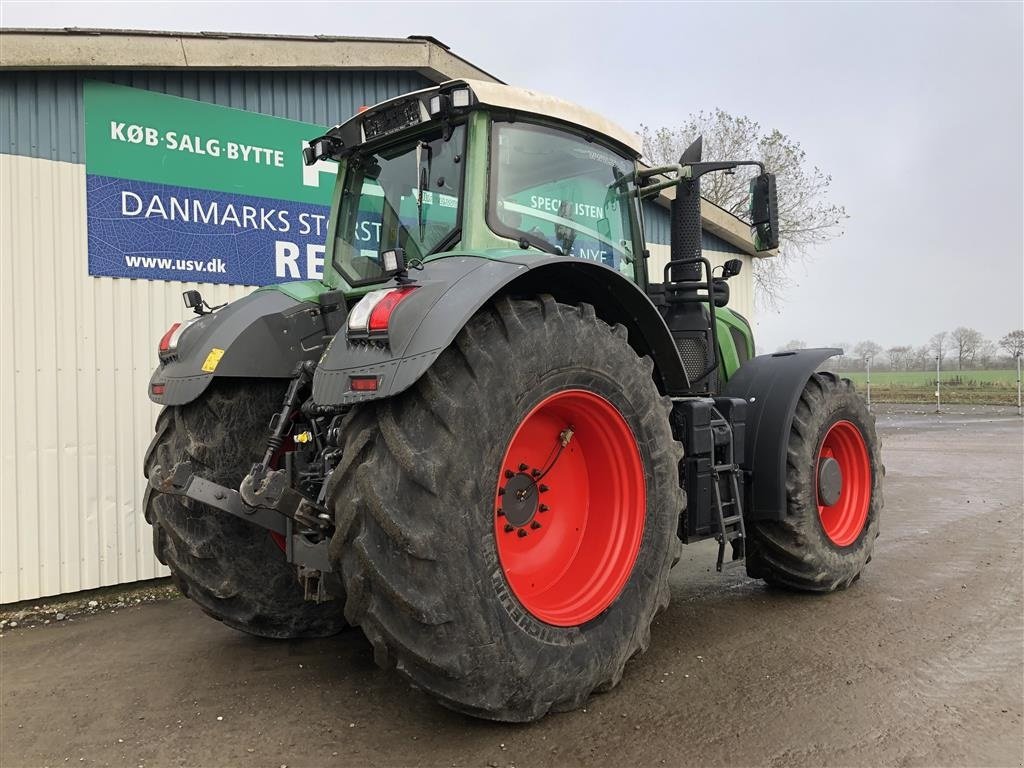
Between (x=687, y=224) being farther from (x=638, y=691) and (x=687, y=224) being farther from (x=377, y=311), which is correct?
(x=638, y=691)

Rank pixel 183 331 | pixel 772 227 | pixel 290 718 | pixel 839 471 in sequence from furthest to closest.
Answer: pixel 839 471
pixel 772 227
pixel 183 331
pixel 290 718

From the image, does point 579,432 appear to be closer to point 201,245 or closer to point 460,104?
point 460,104

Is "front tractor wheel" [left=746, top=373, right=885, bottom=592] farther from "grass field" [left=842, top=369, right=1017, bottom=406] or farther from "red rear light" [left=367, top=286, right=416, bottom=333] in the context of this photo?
"grass field" [left=842, top=369, right=1017, bottom=406]

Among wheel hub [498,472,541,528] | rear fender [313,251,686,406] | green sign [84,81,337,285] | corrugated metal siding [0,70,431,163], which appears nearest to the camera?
rear fender [313,251,686,406]

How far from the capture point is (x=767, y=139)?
2278 cm

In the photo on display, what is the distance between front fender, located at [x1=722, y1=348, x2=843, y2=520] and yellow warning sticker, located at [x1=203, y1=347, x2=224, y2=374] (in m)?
2.91

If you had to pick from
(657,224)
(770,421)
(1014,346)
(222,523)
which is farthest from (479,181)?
(1014,346)

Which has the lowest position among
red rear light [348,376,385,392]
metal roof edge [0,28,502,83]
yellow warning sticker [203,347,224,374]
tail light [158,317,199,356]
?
red rear light [348,376,385,392]

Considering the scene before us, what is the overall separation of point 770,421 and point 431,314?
8.32 ft

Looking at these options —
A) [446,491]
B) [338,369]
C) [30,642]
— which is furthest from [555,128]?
[30,642]

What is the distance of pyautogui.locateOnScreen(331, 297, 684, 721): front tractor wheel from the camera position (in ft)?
8.14

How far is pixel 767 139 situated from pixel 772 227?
20598 mm

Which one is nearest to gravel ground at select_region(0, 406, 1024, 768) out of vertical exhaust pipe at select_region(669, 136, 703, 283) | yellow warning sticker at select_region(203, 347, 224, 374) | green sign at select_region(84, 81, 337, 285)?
yellow warning sticker at select_region(203, 347, 224, 374)

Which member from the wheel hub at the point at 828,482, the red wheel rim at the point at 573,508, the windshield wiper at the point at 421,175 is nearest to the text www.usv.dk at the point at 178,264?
the windshield wiper at the point at 421,175
